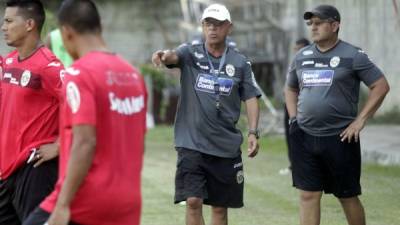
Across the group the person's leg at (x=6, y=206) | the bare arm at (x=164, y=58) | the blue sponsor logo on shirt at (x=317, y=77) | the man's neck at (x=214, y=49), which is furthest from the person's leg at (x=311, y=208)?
the person's leg at (x=6, y=206)

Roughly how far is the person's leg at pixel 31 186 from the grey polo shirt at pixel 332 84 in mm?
2676

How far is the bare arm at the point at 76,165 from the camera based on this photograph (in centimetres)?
531

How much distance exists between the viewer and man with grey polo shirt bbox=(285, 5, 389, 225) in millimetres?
8844

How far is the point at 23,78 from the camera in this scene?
703 cm

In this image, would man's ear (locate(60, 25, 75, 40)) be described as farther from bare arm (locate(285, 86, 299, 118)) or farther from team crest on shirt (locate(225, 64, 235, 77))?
bare arm (locate(285, 86, 299, 118))

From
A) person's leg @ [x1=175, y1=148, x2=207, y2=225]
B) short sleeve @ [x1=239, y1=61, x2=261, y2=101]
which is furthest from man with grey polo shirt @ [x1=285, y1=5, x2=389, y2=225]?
person's leg @ [x1=175, y1=148, x2=207, y2=225]

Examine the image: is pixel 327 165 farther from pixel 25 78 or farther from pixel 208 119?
pixel 25 78

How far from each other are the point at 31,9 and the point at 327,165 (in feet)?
10.4

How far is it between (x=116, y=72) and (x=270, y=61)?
77.5 feet

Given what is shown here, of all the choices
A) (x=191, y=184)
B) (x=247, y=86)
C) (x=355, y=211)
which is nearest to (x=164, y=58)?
(x=247, y=86)

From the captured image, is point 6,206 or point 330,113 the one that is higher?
point 6,206

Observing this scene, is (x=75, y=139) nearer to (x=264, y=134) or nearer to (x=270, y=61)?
(x=264, y=134)

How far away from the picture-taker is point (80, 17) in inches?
217

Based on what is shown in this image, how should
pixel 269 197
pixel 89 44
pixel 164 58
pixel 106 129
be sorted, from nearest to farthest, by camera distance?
pixel 106 129 → pixel 89 44 → pixel 164 58 → pixel 269 197
